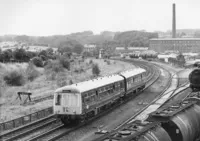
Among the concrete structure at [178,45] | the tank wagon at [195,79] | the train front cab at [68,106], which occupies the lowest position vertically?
the train front cab at [68,106]

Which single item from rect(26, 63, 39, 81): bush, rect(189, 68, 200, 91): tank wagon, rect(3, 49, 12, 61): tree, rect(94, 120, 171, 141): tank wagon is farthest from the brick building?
rect(94, 120, 171, 141): tank wagon

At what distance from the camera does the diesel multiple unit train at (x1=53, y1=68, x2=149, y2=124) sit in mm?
20203

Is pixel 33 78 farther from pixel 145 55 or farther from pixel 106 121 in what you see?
pixel 145 55

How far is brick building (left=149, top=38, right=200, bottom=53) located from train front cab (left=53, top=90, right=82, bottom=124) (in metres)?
123

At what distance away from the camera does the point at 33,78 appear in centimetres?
4972

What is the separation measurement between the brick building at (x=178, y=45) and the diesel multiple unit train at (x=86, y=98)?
380 ft

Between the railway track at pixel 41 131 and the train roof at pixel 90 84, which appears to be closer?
the railway track at pixel 41 131

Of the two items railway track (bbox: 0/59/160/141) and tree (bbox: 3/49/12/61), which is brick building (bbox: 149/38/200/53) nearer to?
tree (bbox: 3/49/12/61)

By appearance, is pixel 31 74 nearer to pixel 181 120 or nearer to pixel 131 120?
pixel 131 120

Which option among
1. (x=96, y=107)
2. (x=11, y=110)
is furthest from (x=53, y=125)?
(x=11, y=110)

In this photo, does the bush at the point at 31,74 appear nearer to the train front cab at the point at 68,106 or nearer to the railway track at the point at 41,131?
the railway track at the point at 41,131

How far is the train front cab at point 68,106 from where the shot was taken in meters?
20.1

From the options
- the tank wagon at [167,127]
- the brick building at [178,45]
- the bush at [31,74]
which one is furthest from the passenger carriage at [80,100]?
the brick building at [178,45]

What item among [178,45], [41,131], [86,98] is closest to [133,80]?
[86,98]
